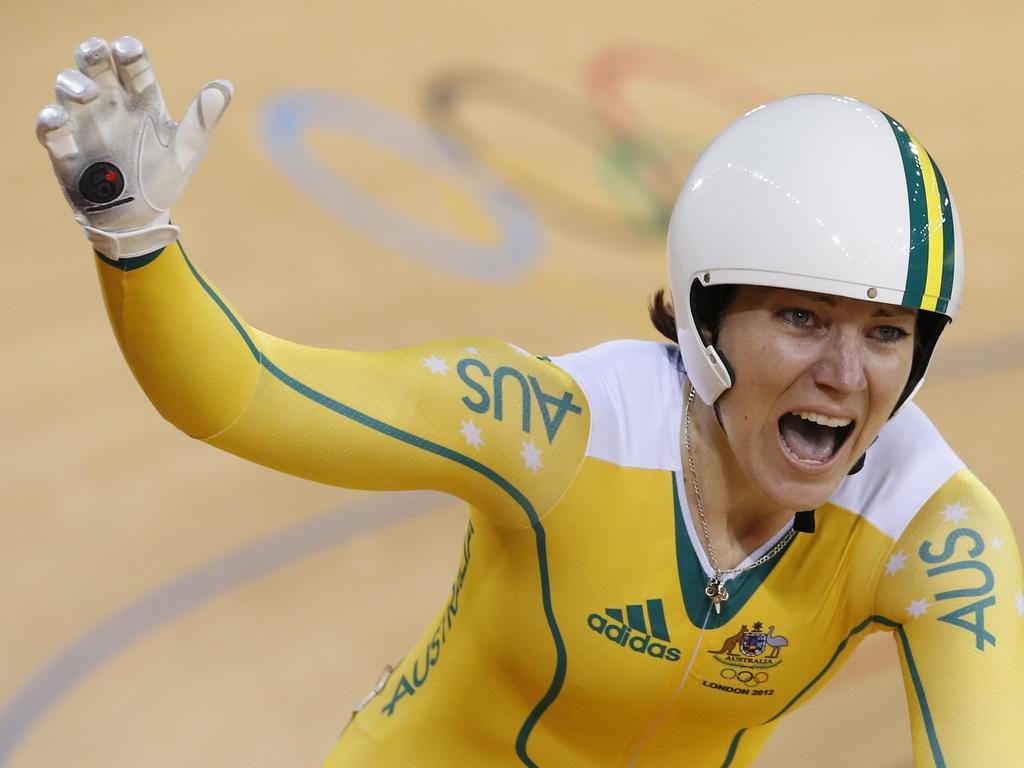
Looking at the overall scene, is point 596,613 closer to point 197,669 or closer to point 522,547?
point 522,547

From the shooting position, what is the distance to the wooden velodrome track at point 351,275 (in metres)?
3.83

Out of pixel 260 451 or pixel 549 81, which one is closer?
pixel 260 451

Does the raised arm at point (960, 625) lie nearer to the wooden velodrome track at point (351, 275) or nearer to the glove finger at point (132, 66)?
the glove finger at point (132, 66)

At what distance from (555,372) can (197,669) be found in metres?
2.00

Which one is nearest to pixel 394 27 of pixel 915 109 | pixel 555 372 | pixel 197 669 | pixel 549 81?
pixel 549 81

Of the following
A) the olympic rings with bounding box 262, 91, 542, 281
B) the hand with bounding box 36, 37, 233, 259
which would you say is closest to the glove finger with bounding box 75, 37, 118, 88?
the hand with bounding box 36, 37, 233, 259

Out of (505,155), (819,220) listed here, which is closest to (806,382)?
(819,220)

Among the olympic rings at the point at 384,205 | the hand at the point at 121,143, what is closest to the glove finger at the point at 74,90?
the hand at the point at 121,143

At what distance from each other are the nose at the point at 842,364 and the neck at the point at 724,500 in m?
0.25

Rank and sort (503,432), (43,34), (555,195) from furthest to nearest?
(43,34) → (555,195) → (503,432)

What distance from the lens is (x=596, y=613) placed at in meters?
2.16

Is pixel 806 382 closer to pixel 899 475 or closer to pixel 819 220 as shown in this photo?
pixel 819 220

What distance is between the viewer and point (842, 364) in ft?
6.40

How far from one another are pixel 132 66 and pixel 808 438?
990 millimetres
